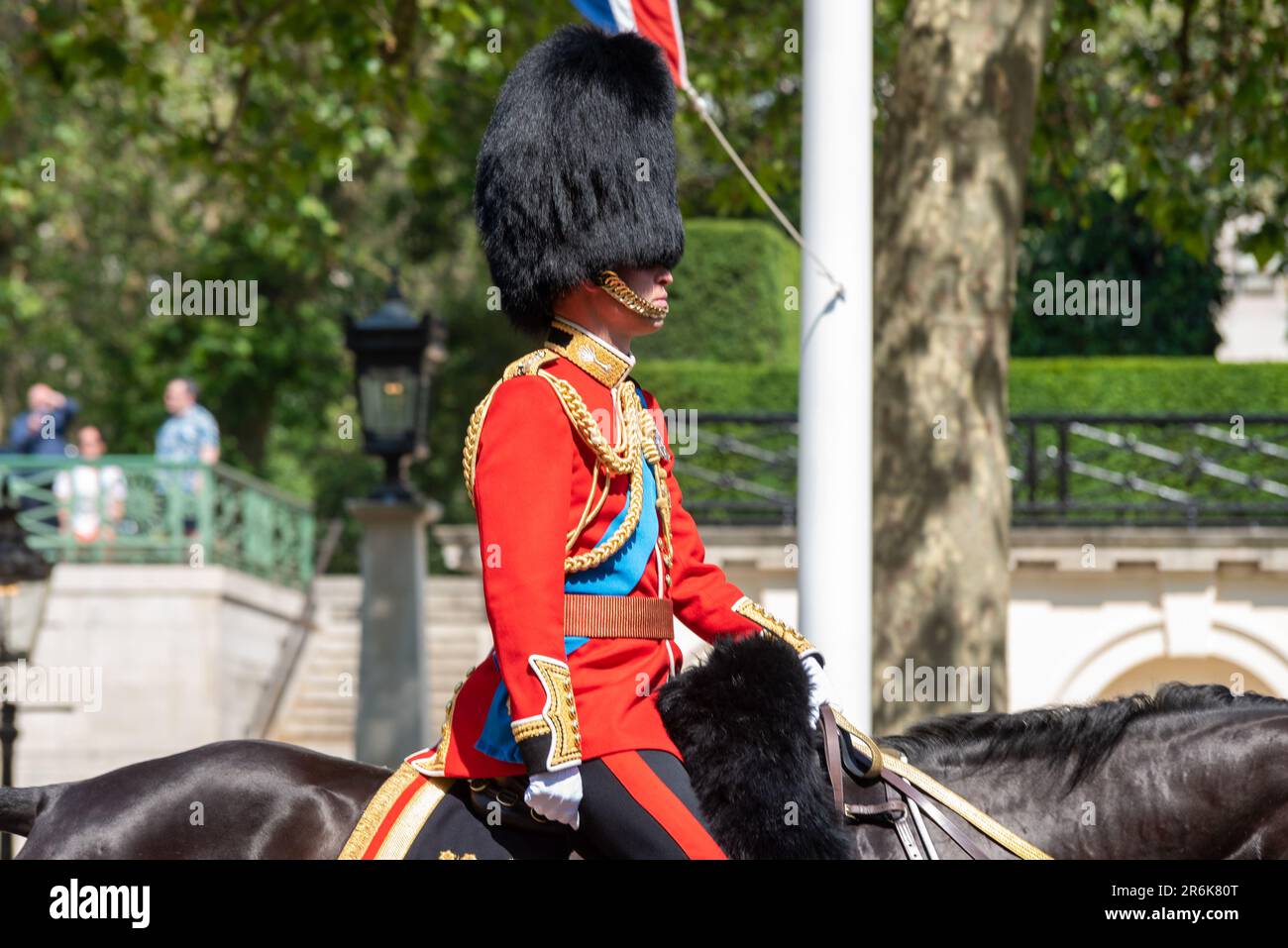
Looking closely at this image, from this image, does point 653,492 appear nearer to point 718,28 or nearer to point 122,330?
point 718,28

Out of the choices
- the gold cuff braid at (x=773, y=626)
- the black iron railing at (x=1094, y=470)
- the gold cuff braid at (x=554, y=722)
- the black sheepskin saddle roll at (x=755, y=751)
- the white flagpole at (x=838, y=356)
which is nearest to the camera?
the gold cuff braid at (x=554, y=722)

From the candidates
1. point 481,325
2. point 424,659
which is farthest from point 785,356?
point 481,325

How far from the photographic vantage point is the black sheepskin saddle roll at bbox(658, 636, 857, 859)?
353 cm

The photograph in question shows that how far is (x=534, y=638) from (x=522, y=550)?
172 millimetres

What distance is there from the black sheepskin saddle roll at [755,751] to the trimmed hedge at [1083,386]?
1149 centimetres

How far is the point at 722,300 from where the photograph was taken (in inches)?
634

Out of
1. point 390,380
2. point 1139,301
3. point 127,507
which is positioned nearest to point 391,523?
point 390,380

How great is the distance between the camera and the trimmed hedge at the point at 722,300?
52.7 ft

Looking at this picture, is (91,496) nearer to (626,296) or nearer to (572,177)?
(572,177)

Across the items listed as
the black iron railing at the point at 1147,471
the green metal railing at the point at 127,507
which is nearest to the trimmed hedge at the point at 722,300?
the black iron railing at the point at 1147,471

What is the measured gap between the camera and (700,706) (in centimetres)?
370

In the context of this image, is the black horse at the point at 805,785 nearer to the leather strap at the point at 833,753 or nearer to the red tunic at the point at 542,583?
the leather strap at the point at 833,753

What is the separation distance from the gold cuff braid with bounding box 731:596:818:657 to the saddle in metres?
0.19

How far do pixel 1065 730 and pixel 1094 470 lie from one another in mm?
11564
